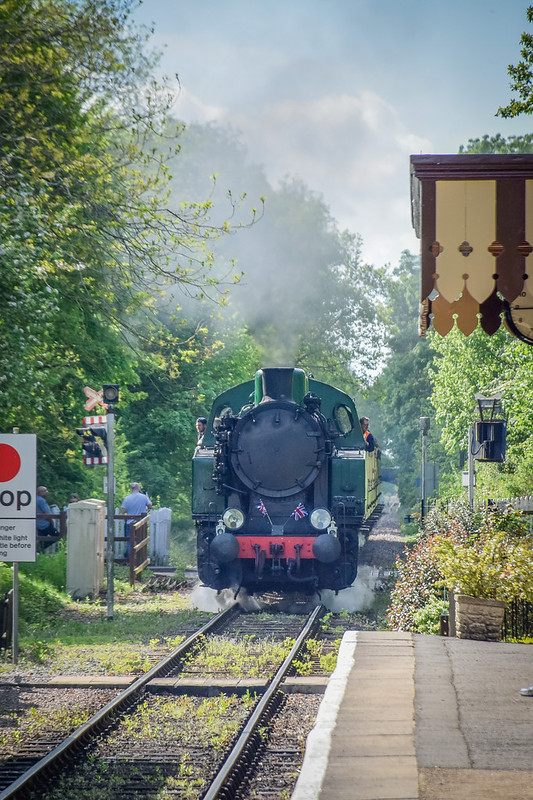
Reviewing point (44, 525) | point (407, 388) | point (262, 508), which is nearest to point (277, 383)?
point (262, 508)

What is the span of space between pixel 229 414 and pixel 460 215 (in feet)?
26.5

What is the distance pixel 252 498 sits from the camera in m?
14.4

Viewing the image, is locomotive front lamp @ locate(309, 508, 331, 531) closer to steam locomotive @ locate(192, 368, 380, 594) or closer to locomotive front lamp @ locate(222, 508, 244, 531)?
steam locomotive @ locate(192, 368, 380, 594)

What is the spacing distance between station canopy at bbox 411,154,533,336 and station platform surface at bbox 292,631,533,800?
8.80ft

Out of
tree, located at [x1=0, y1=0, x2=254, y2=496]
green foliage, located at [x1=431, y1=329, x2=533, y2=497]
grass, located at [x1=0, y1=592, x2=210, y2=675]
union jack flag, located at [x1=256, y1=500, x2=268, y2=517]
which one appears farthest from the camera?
green foliage, located at [x1=431, y1=329, x2=533, y2=497]

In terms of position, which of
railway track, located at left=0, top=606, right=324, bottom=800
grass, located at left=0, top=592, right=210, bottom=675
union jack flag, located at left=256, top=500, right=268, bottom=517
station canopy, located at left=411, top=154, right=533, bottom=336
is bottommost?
grass, located at left=0, top=592, right=210, bottom=675

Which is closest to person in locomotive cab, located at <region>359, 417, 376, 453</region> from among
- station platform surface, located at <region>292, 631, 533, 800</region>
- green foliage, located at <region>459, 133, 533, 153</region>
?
station platform surface, located at <region>292, 631, 533, 800</region>

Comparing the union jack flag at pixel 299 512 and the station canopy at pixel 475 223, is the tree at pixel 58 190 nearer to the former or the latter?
the union jack flag at pixel 299 512

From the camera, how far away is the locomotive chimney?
575 inches

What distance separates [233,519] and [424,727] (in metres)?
8.31

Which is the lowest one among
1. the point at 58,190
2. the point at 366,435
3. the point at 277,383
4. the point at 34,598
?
the point at 34,598

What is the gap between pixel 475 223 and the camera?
22.0 ft

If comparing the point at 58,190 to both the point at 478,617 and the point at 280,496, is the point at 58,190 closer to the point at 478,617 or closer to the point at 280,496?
the point at 280,496

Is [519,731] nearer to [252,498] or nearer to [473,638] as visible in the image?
[473,638]
